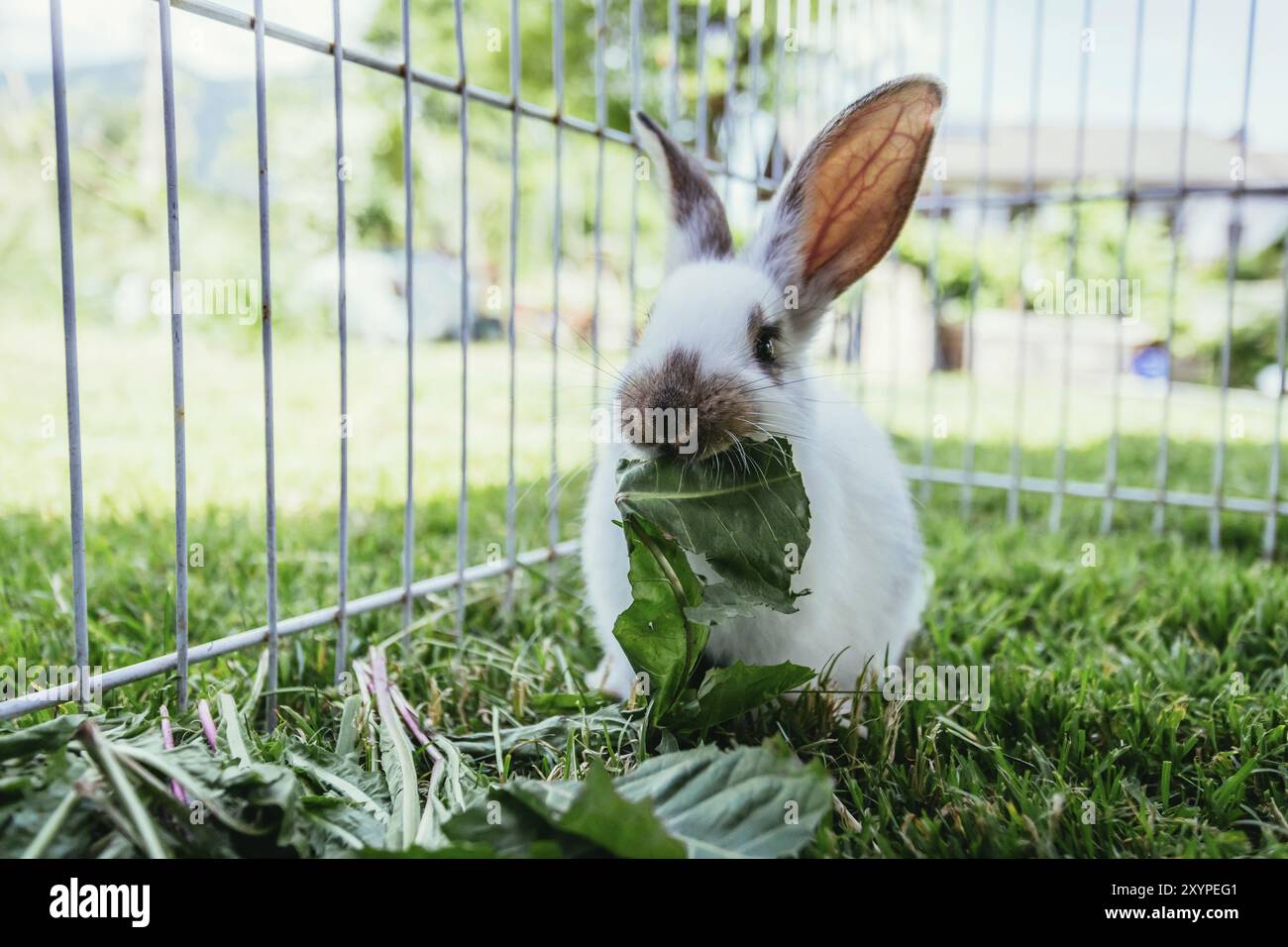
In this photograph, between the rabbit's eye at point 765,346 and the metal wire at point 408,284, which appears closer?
the rabbit's eye at point 765,346

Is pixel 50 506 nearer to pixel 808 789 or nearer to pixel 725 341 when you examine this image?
pixel 725 341

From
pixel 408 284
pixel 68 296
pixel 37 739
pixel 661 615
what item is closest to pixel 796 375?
pixel 661 615

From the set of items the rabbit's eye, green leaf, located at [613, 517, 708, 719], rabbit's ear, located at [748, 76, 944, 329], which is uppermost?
rabbit's ear, located at [748, 76, 944, 329]

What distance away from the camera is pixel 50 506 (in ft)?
10.9

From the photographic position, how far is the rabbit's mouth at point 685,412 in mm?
1735

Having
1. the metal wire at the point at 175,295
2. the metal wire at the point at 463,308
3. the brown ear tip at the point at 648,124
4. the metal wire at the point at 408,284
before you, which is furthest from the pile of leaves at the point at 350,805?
the brown ear tip at the point at 648,124

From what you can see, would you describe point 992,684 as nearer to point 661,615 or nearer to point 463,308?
point 661,615

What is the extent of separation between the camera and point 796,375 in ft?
7.07

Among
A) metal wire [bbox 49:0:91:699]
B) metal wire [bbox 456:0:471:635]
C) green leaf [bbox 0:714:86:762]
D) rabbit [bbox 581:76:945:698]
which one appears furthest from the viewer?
metal wire [bbox 456:0:471:635]

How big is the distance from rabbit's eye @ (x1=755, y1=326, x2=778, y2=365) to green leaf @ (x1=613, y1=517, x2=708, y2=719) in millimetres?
520

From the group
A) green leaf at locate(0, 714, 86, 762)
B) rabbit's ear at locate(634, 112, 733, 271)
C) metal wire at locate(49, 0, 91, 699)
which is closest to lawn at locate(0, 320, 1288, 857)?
green leaf at locate(0, 714, 86, 762)

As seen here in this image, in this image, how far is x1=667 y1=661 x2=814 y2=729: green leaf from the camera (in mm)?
1747

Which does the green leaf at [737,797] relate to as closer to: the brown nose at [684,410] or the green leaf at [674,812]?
the green leaf at [674,812]

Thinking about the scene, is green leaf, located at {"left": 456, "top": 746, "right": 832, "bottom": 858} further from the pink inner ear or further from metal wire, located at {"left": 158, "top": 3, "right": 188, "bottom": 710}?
the pink inner ear
